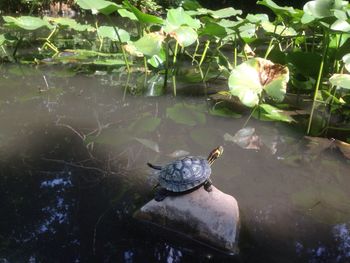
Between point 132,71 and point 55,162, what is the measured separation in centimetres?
200

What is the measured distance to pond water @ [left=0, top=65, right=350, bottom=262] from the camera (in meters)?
1.45

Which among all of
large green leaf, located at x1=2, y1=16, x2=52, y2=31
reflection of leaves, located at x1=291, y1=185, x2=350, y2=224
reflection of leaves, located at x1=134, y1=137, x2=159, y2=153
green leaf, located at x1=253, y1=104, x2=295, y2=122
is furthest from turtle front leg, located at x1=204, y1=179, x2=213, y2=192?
large green leaf, located at x1=2, y1=16, x2=52, y2=31

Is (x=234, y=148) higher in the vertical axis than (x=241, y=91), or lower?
lower

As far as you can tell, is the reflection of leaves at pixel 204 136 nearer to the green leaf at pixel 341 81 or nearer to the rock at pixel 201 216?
the rock at pixel 201 216

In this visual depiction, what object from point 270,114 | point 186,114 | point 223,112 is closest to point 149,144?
point 186,114

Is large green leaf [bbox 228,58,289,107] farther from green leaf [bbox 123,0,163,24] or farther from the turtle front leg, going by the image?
the turtle front leg

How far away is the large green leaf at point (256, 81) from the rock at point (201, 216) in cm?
102

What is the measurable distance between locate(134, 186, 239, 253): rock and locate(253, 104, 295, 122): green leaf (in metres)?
1.09

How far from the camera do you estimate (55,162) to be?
2.02 meters

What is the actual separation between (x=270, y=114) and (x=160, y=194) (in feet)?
4.18

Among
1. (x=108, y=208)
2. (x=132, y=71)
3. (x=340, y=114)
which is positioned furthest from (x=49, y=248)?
(x=132, y=71)

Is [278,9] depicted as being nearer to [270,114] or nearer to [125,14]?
[270,114]

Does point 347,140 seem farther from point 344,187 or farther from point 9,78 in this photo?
point 9,78

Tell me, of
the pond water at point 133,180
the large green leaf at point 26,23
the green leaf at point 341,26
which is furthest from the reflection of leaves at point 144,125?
the large green leaf at point 26,23
